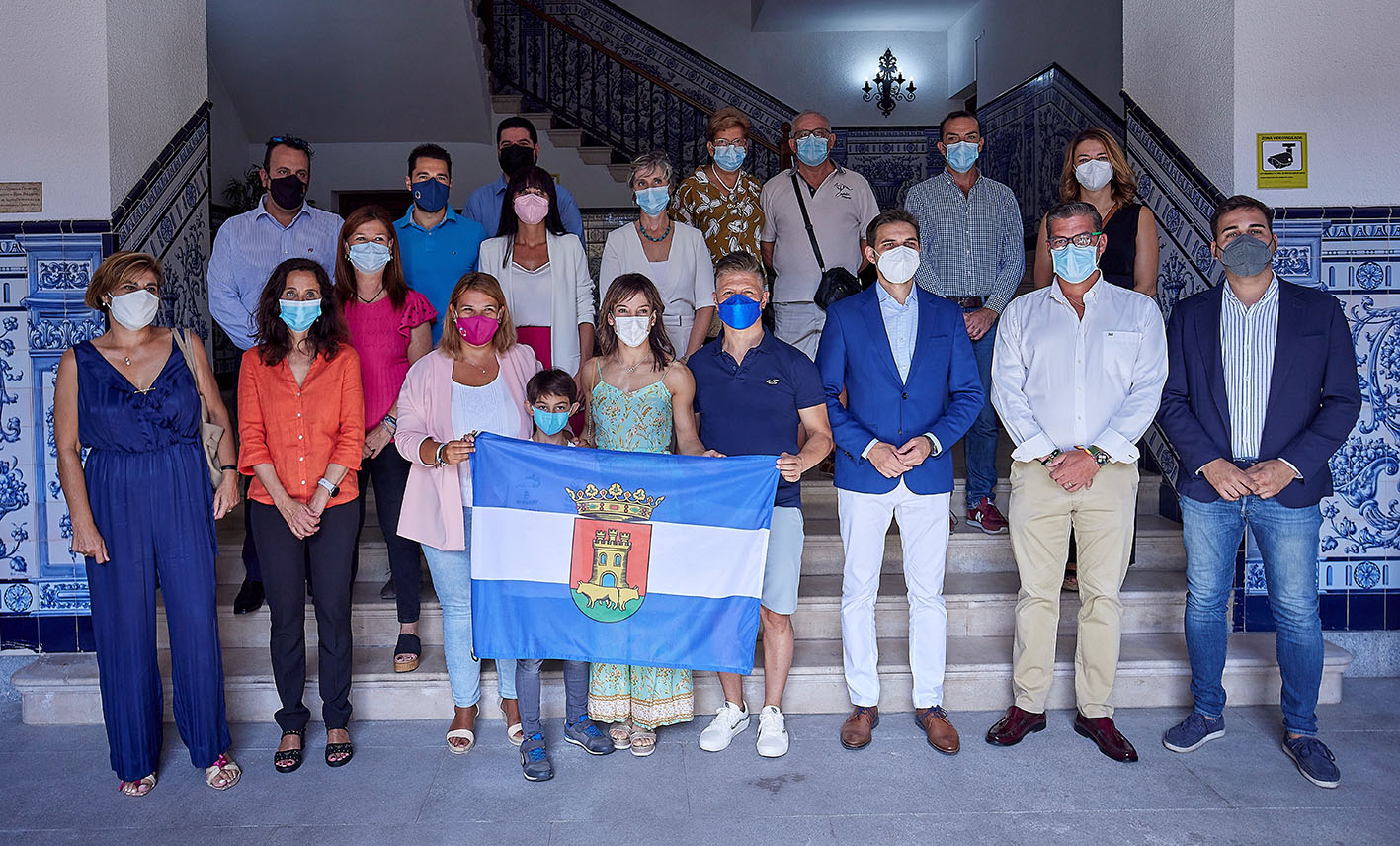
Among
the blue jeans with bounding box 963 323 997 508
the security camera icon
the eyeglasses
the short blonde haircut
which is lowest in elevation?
the blue jeans with bounding box 963 323 997 508

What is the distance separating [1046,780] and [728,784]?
0.96 metres

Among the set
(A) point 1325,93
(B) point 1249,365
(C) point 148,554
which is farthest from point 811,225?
(C) point 148,554

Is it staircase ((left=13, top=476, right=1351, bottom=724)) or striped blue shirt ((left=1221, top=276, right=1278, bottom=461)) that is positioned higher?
striped blue shirt ((left=1221, top=276, right=1278, bottom=461))

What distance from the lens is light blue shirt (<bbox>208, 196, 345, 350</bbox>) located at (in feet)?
12.0

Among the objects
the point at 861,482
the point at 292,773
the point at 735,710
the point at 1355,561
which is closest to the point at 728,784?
the point at 735,710

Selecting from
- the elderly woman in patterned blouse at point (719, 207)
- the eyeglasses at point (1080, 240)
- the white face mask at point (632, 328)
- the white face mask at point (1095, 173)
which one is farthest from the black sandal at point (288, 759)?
the white face mask at point (1095, 173)

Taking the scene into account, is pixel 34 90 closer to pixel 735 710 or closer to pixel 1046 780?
pixel 735 710

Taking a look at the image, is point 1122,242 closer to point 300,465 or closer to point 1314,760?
point 1314,760

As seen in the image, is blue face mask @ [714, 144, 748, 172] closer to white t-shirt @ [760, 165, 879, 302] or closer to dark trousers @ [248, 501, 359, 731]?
white t-shirt @ [760, 165, 879, 302]

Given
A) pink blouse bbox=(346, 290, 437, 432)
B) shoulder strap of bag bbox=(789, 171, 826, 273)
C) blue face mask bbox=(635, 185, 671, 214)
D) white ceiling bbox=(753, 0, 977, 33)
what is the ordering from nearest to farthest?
pink blouse bbox=(346, 290, 437, 432) → blue face mask bbox=(635, 185, 671, 214) → shoulder strap of bag bbox=(789, 171, 826, 273) → white ceiling bbox=(753, 0, 977, 33)

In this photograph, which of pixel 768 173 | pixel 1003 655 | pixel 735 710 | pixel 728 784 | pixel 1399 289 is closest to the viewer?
pixel 728 784

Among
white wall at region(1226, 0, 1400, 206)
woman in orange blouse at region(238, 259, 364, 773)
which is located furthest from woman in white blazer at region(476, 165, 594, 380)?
white wall at region(1226, 0, 1400, 206)

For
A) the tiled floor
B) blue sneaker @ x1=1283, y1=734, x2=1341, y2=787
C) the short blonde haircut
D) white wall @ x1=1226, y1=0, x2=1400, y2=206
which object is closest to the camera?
the tiled floor

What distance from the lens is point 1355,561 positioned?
13.3 ft
